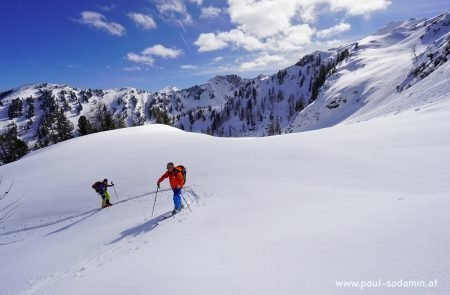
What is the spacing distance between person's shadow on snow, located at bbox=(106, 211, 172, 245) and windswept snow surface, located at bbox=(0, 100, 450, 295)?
90 mm

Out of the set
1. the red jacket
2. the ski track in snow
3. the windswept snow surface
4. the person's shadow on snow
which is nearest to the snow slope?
the windswept snow surface

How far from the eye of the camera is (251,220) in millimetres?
9648

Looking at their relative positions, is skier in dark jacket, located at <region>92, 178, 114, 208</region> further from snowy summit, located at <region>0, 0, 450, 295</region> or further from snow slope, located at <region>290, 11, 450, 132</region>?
snow slope, located at <region>290, 11, 450, 132</region>

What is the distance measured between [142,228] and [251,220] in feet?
17.6

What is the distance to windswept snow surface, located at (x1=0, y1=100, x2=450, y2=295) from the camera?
5.02m

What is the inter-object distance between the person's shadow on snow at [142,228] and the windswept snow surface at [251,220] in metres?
0.09

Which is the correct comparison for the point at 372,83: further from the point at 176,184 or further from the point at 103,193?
the point at 103,193

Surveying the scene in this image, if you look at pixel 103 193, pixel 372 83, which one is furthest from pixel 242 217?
pixel 372 83

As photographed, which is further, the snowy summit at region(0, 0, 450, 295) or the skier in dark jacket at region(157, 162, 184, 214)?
the skier in dark jacket at region(157, 162, 184, 214)

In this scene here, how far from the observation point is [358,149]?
15.6 m

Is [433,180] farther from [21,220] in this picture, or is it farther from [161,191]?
[21,220]

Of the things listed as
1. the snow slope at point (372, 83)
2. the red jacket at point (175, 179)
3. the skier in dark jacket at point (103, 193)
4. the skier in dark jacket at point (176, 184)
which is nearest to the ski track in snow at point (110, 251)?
the skier in dark jacket at point (176, 184)

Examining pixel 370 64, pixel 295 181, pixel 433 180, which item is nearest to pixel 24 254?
pixel 295 181

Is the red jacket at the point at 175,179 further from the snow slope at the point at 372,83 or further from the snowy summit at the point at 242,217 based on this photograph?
the snow slope at the point at 372,83
